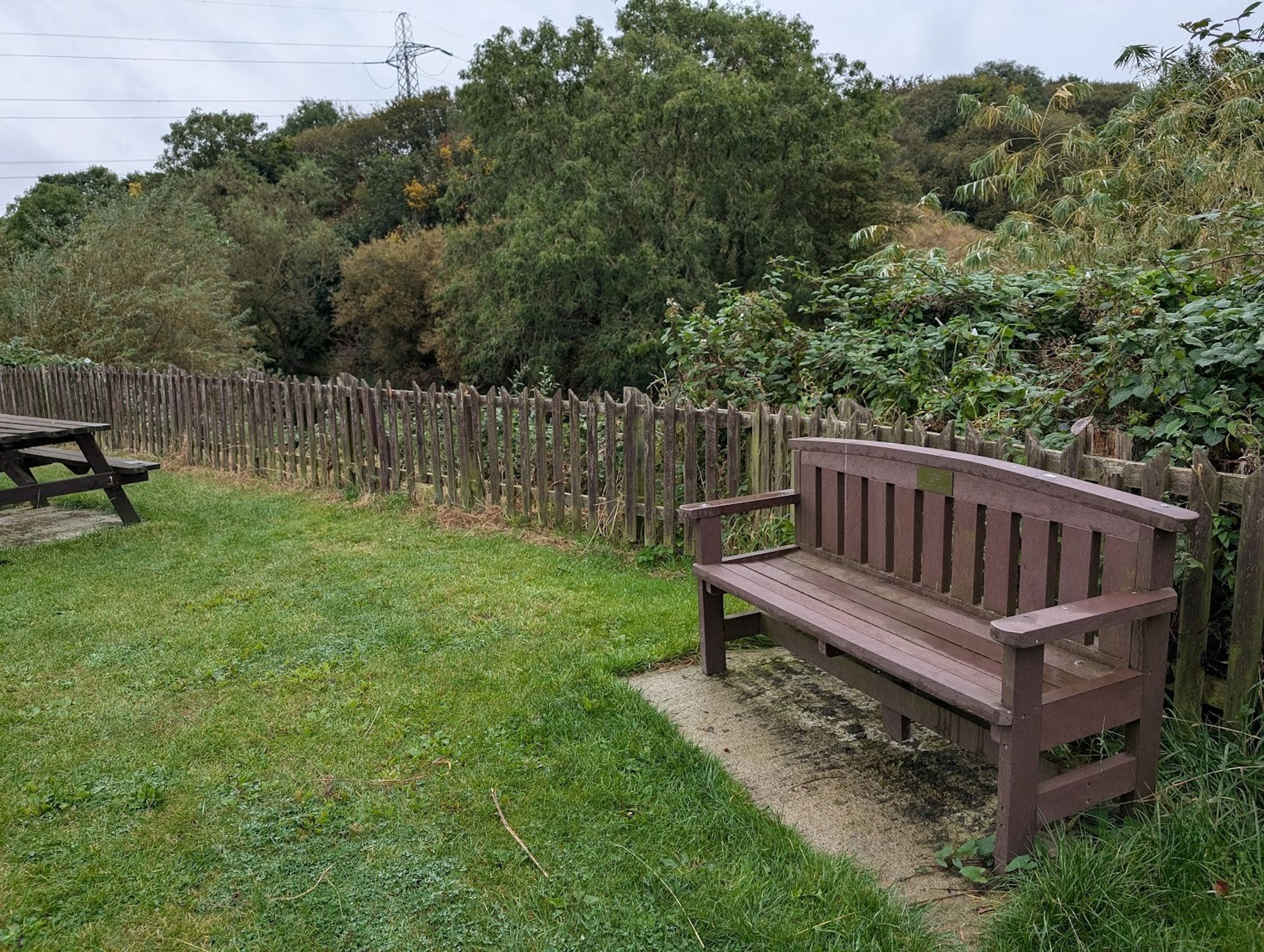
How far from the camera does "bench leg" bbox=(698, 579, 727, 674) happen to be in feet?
13.3

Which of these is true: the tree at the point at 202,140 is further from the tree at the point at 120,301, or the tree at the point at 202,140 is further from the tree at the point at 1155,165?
the tree at the point at 1155,165

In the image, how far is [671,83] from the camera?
2392 cm

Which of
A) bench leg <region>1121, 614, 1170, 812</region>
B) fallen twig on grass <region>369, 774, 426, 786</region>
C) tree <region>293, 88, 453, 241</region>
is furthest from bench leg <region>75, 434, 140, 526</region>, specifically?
tree <region>293, 88, 453, 241</region>

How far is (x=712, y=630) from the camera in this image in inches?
161

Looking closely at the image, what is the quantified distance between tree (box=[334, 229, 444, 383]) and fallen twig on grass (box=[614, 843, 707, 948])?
3035 centimetres

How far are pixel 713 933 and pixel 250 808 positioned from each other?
1.69 metres

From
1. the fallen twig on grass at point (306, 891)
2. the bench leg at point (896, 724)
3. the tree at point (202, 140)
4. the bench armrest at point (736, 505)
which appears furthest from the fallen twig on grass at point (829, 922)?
the tree at point (202, 140)

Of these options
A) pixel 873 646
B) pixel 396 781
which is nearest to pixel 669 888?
pixel 873 646

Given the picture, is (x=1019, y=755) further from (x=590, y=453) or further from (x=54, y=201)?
(x=54, y=201)

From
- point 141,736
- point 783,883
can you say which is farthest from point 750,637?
point 141,736

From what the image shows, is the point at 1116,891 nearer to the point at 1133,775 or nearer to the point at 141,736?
the point at 1133,775

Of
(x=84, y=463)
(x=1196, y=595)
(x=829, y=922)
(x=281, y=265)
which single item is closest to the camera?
(x=829, y=922)

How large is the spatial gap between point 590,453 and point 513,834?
159 inches

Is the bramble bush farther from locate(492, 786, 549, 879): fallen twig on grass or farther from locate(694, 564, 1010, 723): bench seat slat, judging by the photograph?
locate(492, 786, 549, 879): fallen twig on grass
